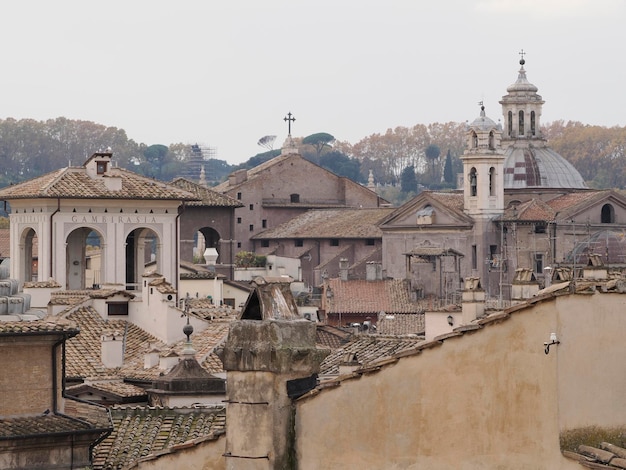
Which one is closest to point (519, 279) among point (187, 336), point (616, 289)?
point (187, 336)

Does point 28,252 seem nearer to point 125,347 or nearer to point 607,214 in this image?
point 125,347

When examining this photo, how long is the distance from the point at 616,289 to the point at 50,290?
909 inches

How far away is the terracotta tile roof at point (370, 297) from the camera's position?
2995 inches

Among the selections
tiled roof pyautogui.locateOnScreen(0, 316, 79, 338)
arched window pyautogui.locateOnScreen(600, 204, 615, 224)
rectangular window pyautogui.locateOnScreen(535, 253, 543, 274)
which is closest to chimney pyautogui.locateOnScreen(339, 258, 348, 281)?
rectangular window pyautogui.locateOnScreen(535, 253, 543, 274)

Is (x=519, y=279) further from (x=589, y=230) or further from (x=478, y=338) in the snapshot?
(x=589, y=230)

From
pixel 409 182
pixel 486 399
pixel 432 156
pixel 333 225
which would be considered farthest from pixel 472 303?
pixel 432 156

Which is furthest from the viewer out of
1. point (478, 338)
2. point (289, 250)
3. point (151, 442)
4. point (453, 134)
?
point (453, 134)

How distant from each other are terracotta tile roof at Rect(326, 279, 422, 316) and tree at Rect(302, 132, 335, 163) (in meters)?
100

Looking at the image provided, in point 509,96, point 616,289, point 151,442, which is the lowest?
point 151,442

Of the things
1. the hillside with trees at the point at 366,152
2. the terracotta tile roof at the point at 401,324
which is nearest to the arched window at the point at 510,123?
the terracotta tile roof at the point at 401,324

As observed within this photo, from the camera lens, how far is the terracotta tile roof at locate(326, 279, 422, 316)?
7606 cm

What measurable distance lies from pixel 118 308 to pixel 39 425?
1652cm

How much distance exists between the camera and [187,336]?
29641mm

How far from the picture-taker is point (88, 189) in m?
40.0
